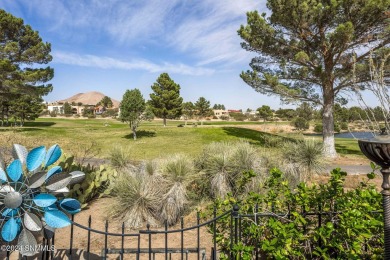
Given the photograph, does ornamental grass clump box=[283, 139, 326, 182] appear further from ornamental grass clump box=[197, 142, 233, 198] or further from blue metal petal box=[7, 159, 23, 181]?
blue metal petal box=[7, 159, 23, 181]

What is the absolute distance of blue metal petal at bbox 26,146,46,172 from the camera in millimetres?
1956

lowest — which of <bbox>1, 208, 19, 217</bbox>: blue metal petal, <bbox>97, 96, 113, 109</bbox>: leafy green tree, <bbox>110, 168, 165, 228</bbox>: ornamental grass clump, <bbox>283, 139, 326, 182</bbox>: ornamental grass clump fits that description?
<bbox>110, 168, 165, 228</bbox>: ornamental grass clump

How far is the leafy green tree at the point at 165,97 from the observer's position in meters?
34.6

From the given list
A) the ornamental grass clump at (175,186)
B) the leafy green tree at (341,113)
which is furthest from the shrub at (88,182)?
the leafy green tree at (341,113)

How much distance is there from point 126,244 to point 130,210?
0.91m

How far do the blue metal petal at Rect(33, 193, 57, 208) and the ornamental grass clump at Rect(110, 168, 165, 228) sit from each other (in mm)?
3655

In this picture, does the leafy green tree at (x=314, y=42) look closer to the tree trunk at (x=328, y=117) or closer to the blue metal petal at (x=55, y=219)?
the tree trunk at (x=328, y=117)

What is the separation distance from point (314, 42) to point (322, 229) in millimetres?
14768

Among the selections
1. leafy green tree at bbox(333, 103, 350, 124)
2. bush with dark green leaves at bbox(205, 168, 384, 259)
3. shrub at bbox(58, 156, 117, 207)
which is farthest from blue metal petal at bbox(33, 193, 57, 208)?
leafy green tree at bbox(333, 103, 350, 124)

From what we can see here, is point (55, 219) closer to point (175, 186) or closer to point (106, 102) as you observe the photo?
point (175, 186)

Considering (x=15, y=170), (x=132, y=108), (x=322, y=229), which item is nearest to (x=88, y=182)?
(x=15, y=170)

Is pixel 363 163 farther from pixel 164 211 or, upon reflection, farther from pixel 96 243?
pixel 96 243

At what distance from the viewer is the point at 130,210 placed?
5.48 m

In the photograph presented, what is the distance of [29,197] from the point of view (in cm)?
193
